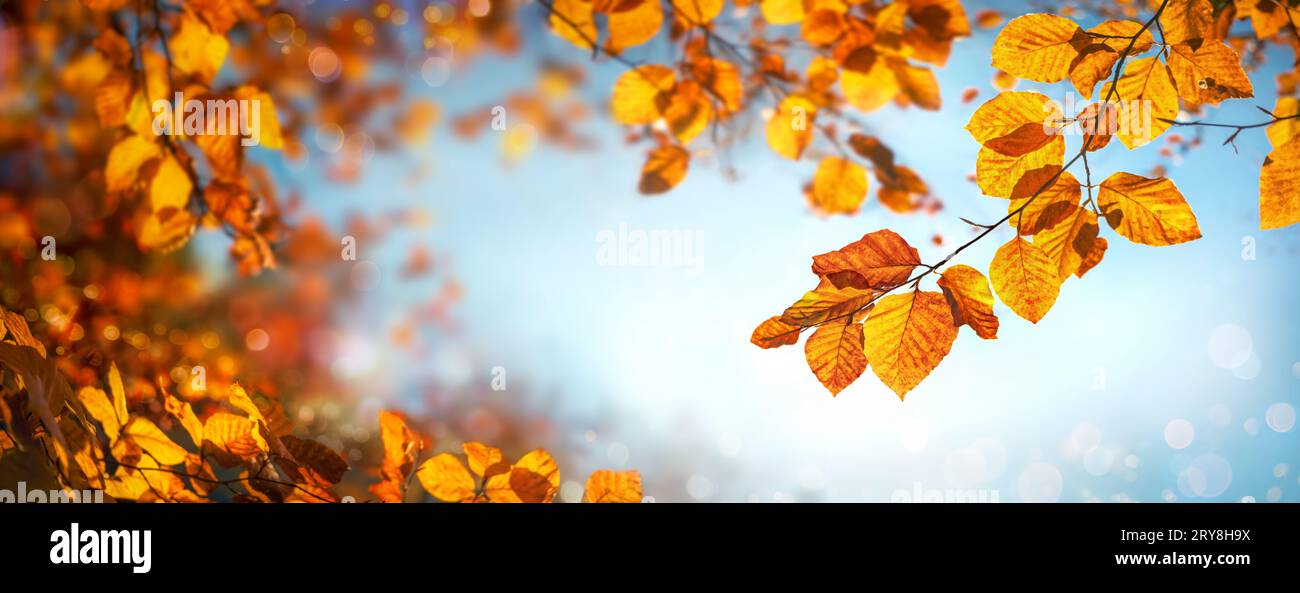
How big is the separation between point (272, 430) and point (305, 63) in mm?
807

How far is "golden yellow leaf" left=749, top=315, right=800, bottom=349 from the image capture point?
365mm

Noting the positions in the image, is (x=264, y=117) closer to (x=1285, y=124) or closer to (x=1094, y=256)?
(x=1094, y=256)

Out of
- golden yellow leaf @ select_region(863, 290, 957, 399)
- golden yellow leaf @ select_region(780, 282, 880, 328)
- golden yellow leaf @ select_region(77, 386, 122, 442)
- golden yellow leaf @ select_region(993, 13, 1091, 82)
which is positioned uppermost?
golden yellow leaf @ select_region(993, 13, 1091, 82)

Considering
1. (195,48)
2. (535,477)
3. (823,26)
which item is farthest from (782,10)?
(195,48)

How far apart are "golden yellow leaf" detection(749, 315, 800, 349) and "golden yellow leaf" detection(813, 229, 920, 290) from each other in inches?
1.5

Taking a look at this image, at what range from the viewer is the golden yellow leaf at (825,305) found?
1.20 feet

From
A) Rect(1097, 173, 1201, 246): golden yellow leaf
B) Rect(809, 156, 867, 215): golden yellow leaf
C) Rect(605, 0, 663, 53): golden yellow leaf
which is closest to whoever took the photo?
Rect(1097, 173, 1201, 246): golden yellow leaf

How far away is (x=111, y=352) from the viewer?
2.71 ft

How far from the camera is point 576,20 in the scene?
0.71 m

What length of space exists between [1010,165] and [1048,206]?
0.03 metres

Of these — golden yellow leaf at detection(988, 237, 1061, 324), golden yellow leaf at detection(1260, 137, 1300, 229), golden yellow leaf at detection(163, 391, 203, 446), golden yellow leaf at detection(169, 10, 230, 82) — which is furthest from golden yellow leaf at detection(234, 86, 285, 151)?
golden yellow leaf at detection(1260, 137, 1300, 229)

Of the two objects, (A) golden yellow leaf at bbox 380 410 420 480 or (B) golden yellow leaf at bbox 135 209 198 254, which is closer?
(A) golden yellow leaf at bbox 380 410 420 480

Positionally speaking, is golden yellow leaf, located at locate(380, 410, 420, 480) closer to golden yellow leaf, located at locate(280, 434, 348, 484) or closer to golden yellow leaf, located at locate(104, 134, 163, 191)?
golden yellow leaf, located at locate(280, 434, 348, 484)
